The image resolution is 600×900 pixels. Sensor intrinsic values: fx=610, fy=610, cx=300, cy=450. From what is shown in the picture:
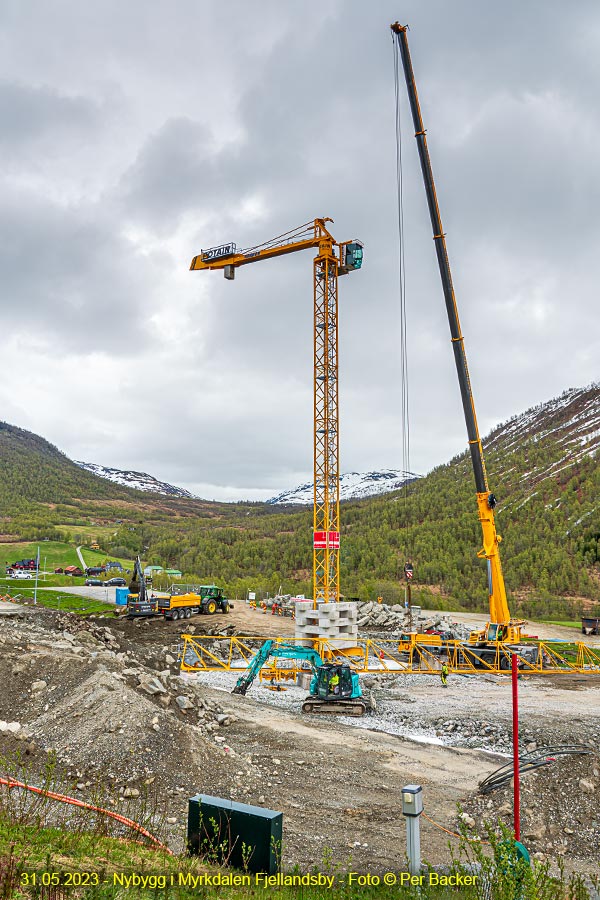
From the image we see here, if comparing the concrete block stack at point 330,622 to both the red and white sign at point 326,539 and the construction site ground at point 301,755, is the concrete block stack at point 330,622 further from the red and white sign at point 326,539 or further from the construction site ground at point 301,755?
the construction site ground at point 301,755

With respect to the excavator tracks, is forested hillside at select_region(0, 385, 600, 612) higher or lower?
higher

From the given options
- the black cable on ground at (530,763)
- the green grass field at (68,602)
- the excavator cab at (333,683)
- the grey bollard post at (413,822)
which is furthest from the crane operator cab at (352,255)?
the grey bollard post at (413,822)

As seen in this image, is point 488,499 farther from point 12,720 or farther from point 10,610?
point 10,610

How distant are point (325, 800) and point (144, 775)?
3691 millimetres

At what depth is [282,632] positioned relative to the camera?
39.6 meters

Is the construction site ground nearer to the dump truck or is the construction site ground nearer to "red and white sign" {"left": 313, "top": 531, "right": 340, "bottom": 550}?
"red and white sign" {"left": 313, "top": 531, "right": 340, "bottom": 550}

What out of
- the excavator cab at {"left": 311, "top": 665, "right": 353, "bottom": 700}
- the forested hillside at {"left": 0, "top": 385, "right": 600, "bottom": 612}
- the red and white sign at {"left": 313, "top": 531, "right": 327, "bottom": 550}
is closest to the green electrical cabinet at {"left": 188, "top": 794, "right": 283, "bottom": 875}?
the excavator cab at {"left": 311, "top": 665, "right": 353, "bottom": 700}

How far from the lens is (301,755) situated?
49.9 ft

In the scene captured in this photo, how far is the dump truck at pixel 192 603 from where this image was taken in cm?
4303

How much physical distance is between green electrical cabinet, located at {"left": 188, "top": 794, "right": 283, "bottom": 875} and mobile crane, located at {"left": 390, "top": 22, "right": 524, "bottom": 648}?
2108 cm

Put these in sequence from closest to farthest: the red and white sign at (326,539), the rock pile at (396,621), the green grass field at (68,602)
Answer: the red and white sign at (326,539) → the rock pile at (396,621) → the green grass field at (68,602)

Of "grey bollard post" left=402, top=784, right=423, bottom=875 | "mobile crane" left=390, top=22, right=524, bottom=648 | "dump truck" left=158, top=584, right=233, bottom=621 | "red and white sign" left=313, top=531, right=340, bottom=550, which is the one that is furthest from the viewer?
"dump truck" left=158, top=584, right=233, bottom=621

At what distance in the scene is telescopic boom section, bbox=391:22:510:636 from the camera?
27766mm

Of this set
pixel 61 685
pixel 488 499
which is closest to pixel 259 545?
pixel 488 499
